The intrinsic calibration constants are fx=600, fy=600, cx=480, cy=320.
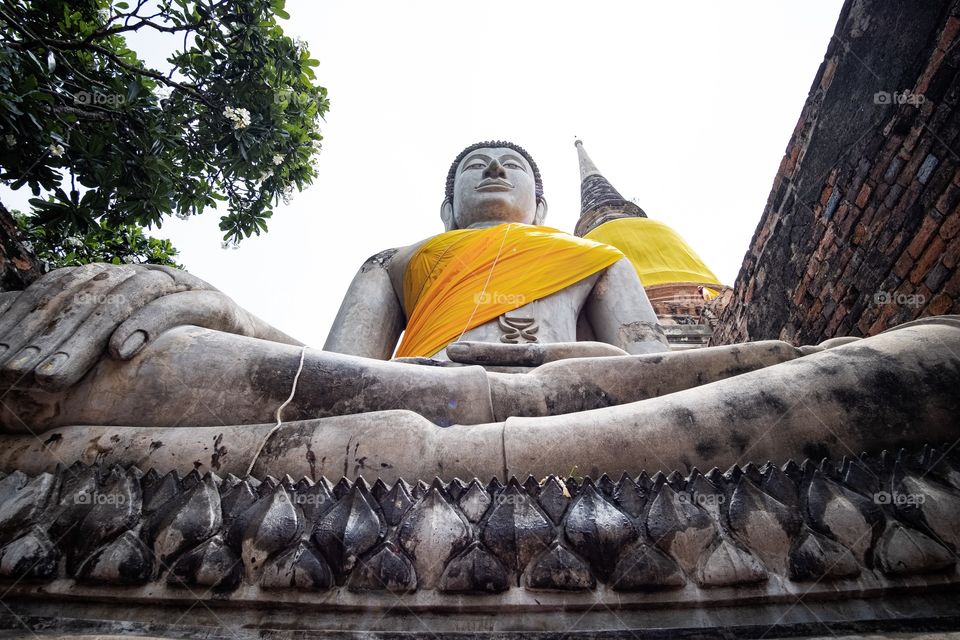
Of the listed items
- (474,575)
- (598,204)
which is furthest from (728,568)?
(598,204)

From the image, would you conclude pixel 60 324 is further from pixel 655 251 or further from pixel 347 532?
pixel 655 251

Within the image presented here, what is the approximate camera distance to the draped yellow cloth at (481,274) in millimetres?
3455

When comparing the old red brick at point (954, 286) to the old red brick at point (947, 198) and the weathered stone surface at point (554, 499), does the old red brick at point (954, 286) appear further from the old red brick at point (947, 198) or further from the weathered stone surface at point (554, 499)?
the weathered stone surface at point (554, 499)

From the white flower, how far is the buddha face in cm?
166

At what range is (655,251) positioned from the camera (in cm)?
1073

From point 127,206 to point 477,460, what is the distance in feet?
9.47

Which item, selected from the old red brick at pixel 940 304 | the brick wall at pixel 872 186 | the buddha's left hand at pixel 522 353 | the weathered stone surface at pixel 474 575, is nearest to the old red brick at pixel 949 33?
the brick wall at pixel 872 186

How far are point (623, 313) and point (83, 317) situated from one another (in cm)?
289

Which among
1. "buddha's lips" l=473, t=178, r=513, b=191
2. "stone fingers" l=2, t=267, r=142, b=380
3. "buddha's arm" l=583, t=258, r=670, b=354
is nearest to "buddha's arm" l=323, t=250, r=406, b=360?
"buddha's lips" l=473, t=178, r=513, b=191

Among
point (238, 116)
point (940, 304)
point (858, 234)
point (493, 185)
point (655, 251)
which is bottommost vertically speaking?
point (655, 251)

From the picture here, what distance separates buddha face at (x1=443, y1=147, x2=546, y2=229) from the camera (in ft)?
15.3

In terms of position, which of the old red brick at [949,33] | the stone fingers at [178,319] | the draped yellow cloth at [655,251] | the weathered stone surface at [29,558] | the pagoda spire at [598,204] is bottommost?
the draped yellow cloth at [655,251]

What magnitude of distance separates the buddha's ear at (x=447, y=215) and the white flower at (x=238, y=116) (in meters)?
1.75

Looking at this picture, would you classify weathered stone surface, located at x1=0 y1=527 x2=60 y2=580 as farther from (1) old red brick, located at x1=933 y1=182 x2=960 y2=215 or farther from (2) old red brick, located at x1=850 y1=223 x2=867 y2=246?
(2) old red brick, located at x1=850 y1=223 x2=867 y2=246
